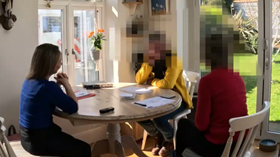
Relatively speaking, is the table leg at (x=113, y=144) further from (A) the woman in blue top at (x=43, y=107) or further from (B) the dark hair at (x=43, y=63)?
(B) the dark hair at (x=43, y=63)

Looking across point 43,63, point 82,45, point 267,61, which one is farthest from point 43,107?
point 267,61

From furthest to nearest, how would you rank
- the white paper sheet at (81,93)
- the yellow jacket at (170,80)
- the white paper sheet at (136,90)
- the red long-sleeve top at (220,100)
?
the yellow jacket at (170,80), the white paper sheet at (136,90), the white paper sheet at (81,93), the red long-sleeve top at (220,100)

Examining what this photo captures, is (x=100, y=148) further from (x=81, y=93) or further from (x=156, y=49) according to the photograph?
(x=156, y=49)

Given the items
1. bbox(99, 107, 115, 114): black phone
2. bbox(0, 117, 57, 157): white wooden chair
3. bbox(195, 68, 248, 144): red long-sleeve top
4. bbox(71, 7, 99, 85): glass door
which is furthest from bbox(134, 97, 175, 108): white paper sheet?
bbox(71, 7, 99, 85): glass door

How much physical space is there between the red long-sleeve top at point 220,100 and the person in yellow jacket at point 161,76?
0.73 m

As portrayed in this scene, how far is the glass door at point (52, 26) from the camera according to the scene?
2.80m

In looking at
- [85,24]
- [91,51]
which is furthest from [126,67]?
[85,24]

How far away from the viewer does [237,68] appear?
1622 mm

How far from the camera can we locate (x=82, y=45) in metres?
3.13

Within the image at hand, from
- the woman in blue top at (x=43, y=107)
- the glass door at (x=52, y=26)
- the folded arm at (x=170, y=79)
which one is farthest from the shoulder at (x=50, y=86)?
the glass door at (x=52, y=26)

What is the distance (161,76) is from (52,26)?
111 centimetres

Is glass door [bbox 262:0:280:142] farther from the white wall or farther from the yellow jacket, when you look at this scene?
the yellow jacket

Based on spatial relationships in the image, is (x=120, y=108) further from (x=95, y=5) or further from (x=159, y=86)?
(x=95, y=5)

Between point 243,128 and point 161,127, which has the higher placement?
point 243,128
